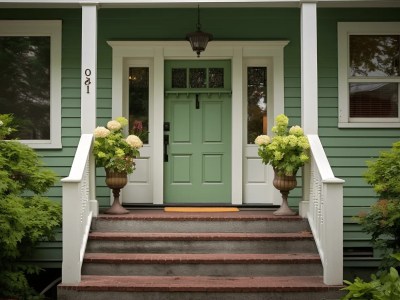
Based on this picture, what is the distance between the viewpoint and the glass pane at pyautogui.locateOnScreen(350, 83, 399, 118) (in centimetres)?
754

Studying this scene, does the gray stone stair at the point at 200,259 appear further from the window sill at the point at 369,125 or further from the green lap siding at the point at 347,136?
the window sill at the point at 369,125

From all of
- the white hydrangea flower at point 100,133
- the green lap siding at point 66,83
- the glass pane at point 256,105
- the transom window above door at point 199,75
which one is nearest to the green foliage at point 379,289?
the white hydrangea flower at point 100,133

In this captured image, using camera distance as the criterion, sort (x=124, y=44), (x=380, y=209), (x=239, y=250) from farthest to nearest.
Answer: (x=124, y=44), (x=239, y=250), (x=380, y=209)

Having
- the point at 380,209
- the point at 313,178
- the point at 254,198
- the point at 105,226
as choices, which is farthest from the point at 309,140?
the point at 105,226

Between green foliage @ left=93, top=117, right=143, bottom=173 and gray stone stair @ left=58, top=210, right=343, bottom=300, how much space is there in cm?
60

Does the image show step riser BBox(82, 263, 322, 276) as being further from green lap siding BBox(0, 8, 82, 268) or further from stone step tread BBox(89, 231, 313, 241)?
green lap siding BBox(0, 8, 82, 268)

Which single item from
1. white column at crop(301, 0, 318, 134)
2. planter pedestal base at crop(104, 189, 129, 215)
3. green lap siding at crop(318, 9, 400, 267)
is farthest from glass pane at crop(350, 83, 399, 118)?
planter pedestal base at crop(104, 189, 129, 215)

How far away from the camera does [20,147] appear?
237 inches

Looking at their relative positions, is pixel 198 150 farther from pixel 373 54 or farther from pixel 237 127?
pixel 373 54

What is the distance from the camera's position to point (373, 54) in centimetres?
754

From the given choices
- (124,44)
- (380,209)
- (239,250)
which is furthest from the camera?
(124,44)

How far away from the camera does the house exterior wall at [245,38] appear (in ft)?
24.4

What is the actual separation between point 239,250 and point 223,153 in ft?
6.40

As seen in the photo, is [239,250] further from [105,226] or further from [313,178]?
[105,226]
